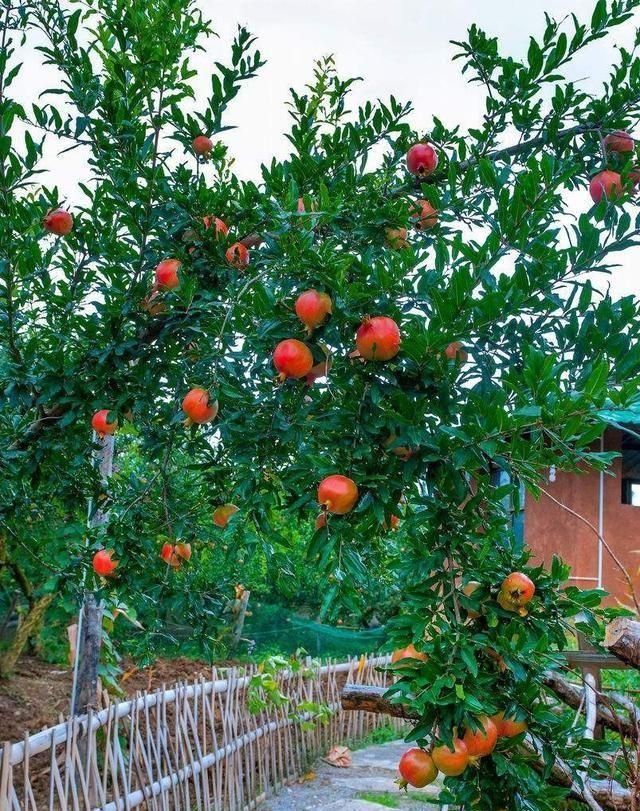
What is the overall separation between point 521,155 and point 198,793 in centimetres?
349

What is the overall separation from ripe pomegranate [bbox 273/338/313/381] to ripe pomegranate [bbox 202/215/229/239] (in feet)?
1.82

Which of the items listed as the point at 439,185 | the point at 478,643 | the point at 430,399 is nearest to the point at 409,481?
the point at 430,399

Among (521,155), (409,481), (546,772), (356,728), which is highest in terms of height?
(521,155)

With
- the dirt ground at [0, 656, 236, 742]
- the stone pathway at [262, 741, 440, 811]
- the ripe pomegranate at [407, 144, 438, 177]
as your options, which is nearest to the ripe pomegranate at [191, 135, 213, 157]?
the ripe pomegranate at [407, 144, 438, 177]

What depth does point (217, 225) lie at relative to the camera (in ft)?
6.34

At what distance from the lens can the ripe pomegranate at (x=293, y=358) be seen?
1454 mm

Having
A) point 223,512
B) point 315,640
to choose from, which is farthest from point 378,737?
point 223,512

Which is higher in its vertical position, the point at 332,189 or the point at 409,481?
the point at 332,189

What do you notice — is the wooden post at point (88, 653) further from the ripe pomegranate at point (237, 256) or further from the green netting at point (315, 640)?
the green netting at point (315, 640)

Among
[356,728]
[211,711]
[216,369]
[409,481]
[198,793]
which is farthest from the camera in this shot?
[356,728]

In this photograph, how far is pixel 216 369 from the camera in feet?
5.50

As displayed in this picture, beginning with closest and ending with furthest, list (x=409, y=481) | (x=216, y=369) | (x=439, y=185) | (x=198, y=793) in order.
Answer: (x=409, y=481)
(x=216, y=369)
(x=439, y=185)
(x=198, y=793)

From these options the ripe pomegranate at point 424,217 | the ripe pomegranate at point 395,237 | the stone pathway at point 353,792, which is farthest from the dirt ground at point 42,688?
the ripe pomegranate at point 395,237

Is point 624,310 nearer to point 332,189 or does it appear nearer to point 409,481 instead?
point 409,481
